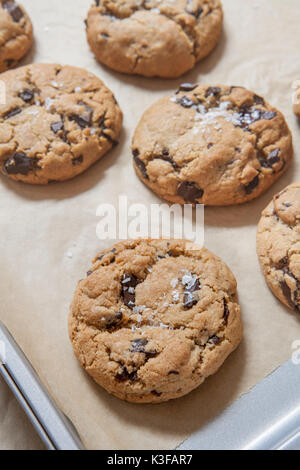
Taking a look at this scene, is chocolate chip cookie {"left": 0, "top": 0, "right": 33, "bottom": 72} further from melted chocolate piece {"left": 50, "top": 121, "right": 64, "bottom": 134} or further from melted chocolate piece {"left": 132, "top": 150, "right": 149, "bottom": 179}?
melted chocolate piece {"left": 132, "top": 150, "right": 149, "bottom": 179}

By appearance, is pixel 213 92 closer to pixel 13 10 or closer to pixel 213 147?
pixel 213 147

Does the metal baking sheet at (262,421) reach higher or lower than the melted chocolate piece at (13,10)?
lower

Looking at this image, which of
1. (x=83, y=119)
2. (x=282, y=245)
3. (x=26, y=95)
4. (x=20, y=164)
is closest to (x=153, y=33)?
(x=83, y=119)

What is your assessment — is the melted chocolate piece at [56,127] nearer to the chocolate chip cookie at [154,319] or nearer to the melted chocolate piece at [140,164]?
the melted chocolate piece at [140,164]

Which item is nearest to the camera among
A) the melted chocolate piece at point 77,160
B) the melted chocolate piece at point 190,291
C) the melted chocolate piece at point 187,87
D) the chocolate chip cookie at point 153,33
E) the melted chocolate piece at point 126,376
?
the melted chocolate piece at point 126,376

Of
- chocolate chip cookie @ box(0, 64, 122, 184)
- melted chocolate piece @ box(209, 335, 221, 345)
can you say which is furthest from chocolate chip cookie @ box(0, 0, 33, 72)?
melted chocolate piece @ box(209, 335, 221, 345)

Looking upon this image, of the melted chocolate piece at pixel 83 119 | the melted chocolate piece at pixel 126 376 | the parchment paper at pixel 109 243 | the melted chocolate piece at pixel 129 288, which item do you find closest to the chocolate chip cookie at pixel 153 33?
the parchment paper at pixel 109 243
